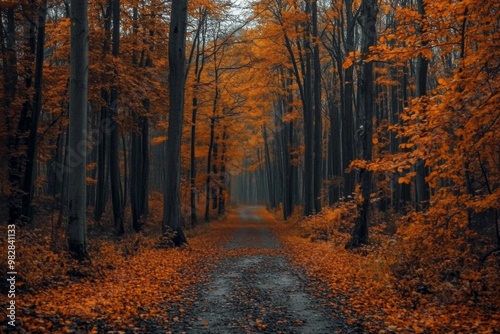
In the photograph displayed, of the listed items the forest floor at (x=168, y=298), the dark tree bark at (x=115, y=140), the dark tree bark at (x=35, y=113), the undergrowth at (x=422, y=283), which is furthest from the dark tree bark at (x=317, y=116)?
the dark tree bark at (x=35, y=113)

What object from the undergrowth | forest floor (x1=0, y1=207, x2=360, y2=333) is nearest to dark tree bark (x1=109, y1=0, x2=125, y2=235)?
forest floor (x1=0, y1=207, x2=360, y2=333)

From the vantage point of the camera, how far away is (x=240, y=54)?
2570cm

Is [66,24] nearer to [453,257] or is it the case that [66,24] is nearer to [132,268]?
[132,268]

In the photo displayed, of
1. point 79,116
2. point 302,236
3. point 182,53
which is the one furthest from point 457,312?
point 302,236

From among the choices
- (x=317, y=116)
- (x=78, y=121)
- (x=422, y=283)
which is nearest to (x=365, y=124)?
(x=422, y=283)

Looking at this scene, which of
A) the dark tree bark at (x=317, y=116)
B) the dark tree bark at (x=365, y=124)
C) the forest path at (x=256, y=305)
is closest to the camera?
the forest path at (x=256, y=305)

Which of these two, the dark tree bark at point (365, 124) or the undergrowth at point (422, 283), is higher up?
the dark tree bark at point (365, 124)

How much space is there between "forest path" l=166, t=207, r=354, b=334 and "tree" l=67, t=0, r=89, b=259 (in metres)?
2.92

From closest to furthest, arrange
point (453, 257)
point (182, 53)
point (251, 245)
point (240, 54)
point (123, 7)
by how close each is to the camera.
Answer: point (453, 257)
point (182, 53)
point (251, 245)
point (123, 7)
point (240, 54)

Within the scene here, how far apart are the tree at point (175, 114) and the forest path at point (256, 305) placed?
3.93 metres

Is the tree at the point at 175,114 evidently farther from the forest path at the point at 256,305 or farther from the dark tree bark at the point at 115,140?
the forest path at the point at 256,305

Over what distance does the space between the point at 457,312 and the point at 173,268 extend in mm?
6655

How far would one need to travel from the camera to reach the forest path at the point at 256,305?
610 cm

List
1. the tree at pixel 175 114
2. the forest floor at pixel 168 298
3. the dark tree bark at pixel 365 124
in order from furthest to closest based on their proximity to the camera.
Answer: the tree at pixel 175 114, the dark tree bark at pixel 365 124, the forest floor at pixel 168 298
